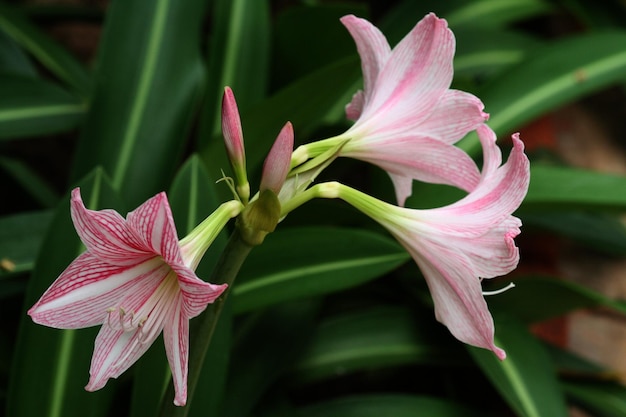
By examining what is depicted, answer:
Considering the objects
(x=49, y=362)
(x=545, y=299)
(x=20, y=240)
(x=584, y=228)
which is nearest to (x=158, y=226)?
(x=49, y=362)

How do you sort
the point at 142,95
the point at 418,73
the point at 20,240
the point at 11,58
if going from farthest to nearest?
the point at 11,58, the point at 142,95, the point at 20,240, the point at 418,73

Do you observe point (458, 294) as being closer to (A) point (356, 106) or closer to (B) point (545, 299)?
(A) point (356, 106)

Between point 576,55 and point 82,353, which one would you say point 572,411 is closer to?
point 576,55

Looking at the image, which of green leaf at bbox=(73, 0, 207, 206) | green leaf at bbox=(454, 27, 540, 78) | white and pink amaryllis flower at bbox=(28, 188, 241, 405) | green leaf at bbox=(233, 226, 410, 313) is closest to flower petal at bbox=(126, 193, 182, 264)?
white and pink amaryllis flower at bbox=(28, 188, 241, 405)

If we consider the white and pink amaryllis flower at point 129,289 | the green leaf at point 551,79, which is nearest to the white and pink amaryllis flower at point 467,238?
the white and pink amaryllis flower at point 129,289

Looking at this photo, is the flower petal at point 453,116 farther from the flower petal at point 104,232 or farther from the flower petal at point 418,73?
the flower petal at point 104,232

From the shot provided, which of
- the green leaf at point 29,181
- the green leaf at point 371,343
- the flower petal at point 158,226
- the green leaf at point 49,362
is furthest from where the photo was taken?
the green leaf at point 29,181

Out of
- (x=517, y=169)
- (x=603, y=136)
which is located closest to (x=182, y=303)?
(x=517, y=169)
